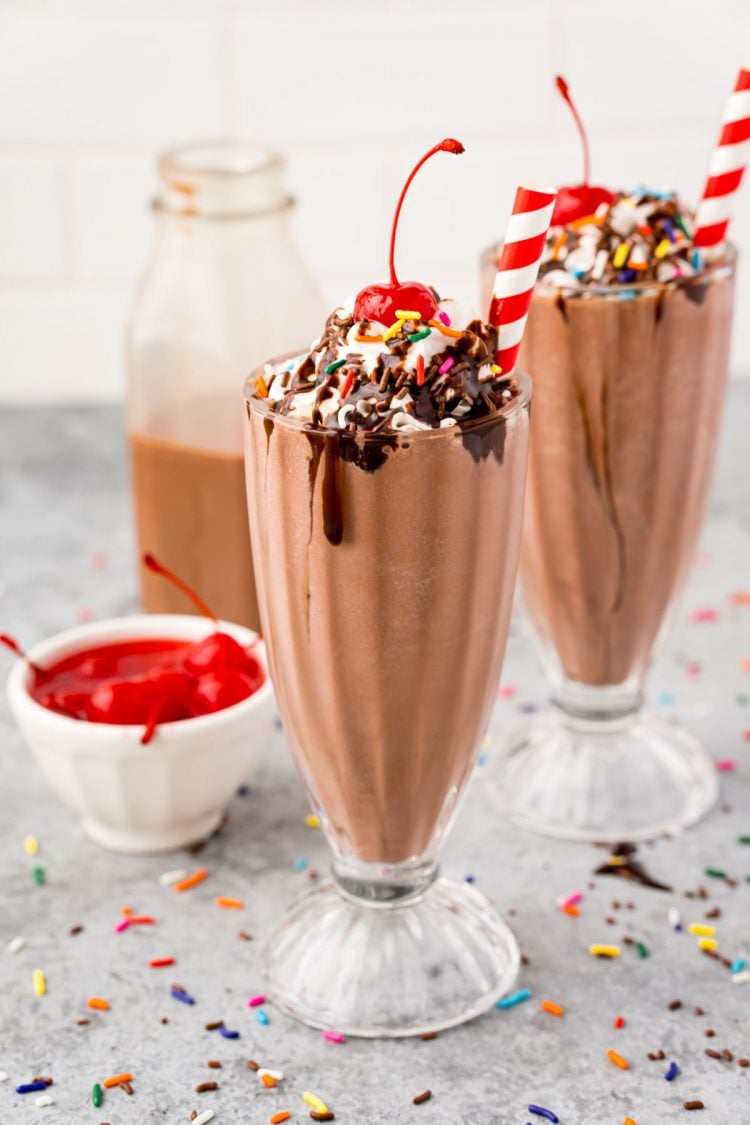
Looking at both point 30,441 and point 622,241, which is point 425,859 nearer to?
point 622,241

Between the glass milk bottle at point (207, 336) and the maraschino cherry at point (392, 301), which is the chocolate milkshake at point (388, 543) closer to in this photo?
the maraschino cherry at point (392, 301)

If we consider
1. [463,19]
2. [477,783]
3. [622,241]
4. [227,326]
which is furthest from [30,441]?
[622,241]

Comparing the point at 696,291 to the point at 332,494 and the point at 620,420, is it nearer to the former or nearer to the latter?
the point at 620,420

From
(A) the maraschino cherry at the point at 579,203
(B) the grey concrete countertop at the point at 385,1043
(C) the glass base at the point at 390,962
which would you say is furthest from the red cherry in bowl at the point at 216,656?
(A) the maraschino cherry at the point at 579,203

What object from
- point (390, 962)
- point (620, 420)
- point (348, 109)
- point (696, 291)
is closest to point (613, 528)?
point (620, 420)

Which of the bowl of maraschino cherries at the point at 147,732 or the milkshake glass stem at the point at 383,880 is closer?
the milkshake glass stem at the point at 383,880

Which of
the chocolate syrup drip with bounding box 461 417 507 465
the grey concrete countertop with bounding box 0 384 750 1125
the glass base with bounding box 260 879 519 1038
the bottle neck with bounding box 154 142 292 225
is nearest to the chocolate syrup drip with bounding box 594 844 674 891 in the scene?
the grey concrete countertop with bounding box 0 384 750 1125
